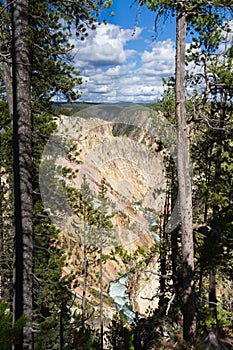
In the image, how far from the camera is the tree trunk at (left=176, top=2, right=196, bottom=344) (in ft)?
16.7

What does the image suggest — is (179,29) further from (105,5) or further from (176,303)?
(176,303)

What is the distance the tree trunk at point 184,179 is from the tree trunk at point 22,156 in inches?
87.7

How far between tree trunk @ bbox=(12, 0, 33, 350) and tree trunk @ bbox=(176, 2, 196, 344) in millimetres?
2228

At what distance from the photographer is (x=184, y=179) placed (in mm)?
5148

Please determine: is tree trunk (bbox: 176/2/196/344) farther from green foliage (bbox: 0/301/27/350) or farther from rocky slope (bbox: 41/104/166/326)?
green foliage (bbox: 0/301/27/350)

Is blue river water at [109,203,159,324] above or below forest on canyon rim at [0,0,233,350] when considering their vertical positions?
below

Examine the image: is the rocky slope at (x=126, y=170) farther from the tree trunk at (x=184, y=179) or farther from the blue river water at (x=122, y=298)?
the blue river water at (x=122, y=298)

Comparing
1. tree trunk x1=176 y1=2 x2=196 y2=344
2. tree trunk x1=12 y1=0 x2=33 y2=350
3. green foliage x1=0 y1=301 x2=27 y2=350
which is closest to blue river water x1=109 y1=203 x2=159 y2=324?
tree trunk x1=176 y1=2 x2=196 y2=344

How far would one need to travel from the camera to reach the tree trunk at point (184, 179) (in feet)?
16.7

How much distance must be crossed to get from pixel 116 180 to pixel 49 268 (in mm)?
6673

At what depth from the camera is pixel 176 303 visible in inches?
248

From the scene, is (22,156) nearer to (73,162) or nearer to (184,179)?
(184,179)

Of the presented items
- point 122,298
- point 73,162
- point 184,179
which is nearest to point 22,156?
point 184,179

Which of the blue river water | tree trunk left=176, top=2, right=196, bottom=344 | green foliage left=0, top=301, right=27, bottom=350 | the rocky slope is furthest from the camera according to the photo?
the blue river water
